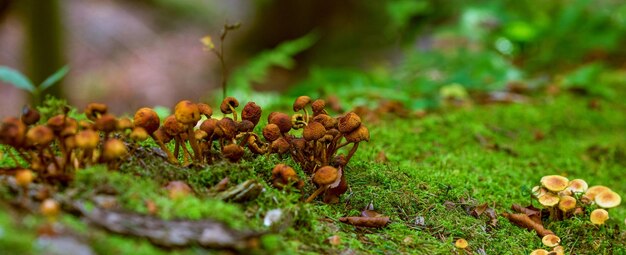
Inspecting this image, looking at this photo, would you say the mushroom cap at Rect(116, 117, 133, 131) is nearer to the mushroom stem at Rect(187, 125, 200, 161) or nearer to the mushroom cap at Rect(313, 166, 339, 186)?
the mushroom stem at Rect(187, 125, 200, 161)

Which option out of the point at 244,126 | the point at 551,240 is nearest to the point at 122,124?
the point at 244,126

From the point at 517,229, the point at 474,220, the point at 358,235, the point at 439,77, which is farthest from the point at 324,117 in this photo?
the point at 439,77

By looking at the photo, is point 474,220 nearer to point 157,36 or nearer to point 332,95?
point 332,95

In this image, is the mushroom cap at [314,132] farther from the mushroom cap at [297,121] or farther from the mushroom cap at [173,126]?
the mushroom cap at [173,126]

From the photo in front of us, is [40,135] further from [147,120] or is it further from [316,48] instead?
[316,48]

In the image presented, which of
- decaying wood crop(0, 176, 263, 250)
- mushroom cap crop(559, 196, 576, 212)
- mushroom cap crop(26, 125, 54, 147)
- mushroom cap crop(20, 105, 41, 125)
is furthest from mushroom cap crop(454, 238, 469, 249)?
mushroom cap crop(20, 105, 41, 125)

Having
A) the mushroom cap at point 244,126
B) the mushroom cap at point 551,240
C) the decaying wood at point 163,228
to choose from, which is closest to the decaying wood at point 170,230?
the decaying wood at point 163,228
